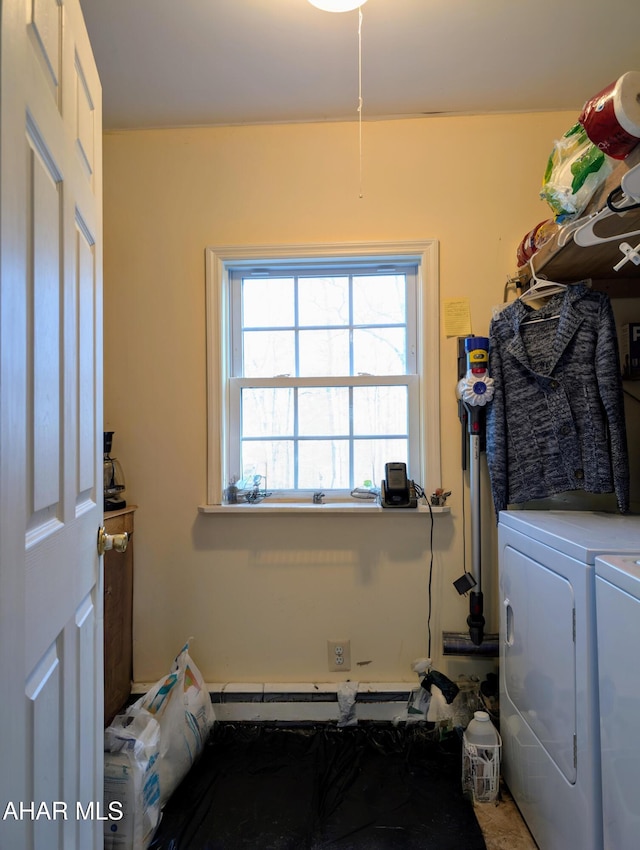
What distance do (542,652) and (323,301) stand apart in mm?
1567

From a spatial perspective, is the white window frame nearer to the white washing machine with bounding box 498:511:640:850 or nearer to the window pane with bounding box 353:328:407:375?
the window pane with bounding box 353:328:407:375

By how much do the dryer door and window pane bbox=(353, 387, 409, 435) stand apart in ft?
2.40

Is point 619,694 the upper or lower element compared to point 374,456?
lower

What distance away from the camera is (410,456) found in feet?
6.15

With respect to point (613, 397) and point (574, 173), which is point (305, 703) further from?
point (574, 173)

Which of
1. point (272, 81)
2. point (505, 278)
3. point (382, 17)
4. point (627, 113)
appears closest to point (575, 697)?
point (627, 113)

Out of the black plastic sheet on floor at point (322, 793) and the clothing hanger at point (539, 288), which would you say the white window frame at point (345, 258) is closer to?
the clothing hanger at point (539, 288)

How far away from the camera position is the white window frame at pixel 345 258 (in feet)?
5.79

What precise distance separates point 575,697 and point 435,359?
4.04ft

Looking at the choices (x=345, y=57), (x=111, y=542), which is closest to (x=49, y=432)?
(x=111, y=542)

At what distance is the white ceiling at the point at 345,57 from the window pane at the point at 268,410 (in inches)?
47.2

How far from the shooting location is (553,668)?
3.43 ft

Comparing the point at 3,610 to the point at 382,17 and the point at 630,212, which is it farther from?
the point at 382,17

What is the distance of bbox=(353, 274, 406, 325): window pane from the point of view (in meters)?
1.91
